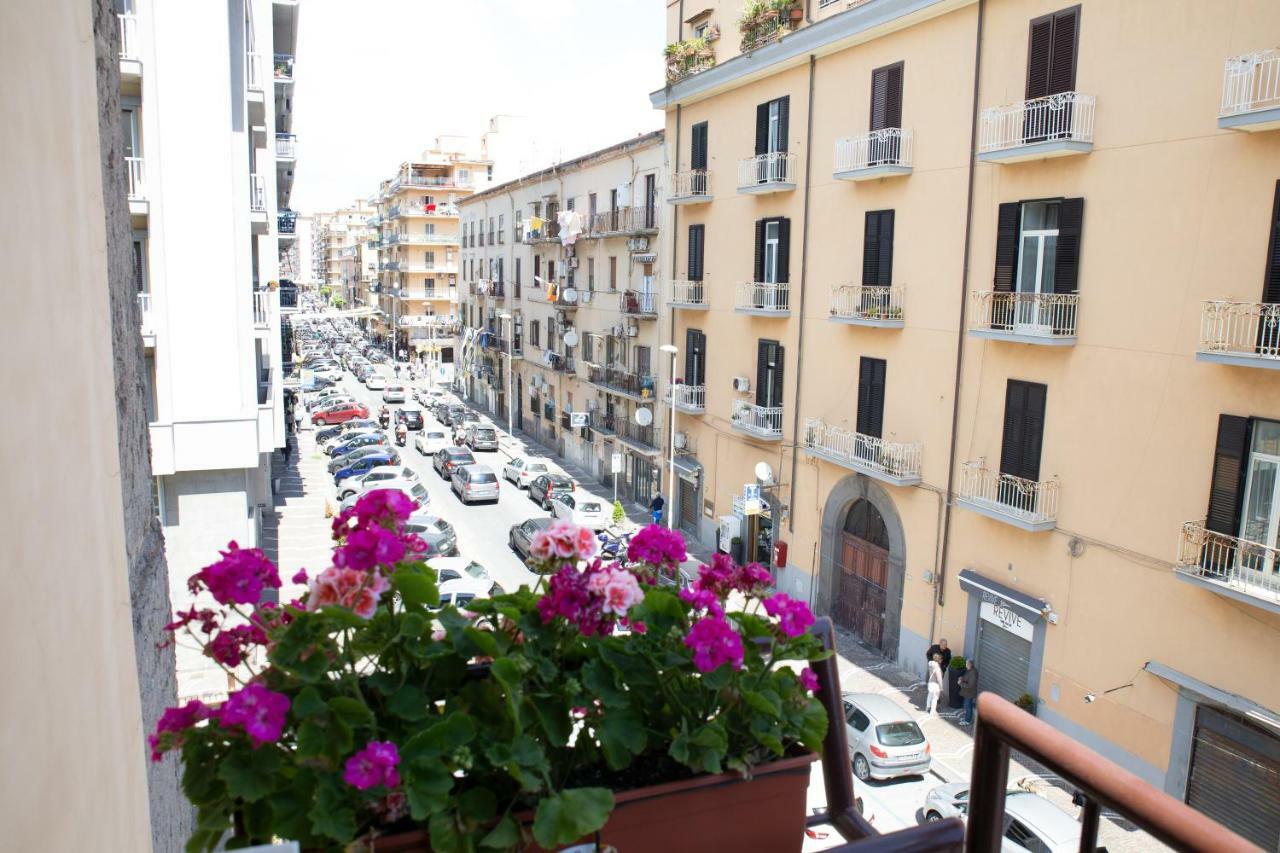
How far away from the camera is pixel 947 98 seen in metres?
17.0

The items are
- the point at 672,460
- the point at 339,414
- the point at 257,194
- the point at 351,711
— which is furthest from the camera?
the point at 339,414

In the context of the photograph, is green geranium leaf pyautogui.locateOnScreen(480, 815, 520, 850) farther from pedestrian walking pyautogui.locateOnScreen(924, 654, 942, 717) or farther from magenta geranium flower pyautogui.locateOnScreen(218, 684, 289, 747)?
pedestrian walking pyautogui.locateOnScreen(924, 654, 942, 717)

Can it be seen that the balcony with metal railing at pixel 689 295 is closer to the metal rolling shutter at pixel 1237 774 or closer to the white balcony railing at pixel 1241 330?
the white balcony railing at pixel 1241 330

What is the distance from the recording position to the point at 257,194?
21.0 meters

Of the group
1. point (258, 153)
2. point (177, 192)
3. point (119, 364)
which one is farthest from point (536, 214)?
point (119, 364)

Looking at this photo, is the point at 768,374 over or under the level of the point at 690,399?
over

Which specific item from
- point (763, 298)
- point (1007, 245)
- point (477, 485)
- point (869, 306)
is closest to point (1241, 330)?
point (1007, 245)

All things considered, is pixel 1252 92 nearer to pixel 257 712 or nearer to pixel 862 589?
pixel 862 589

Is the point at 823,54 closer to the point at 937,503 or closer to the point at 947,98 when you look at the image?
the point at 947,98

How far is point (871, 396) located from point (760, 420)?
12.6 feet

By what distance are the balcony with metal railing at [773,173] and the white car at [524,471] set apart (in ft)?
48.2

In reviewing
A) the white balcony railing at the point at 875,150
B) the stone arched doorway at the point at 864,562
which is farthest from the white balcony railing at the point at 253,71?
the stone arched doorway at the point at 864,562

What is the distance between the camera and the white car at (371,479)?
29.2m

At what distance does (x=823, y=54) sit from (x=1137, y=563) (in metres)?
12.4
